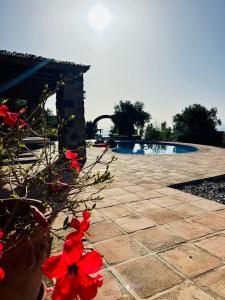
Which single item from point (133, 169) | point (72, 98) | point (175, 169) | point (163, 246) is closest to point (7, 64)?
point (72, 98)

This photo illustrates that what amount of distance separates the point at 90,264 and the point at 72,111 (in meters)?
9.00

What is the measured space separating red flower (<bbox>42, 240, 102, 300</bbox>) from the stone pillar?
8.55 meters

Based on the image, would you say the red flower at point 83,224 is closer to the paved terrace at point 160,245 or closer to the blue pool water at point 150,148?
the paved terrace at point 160,245

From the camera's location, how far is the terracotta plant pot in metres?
1.40

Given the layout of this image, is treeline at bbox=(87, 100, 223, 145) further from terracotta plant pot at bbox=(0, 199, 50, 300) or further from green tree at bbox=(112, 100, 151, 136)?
terracotta plant pot at bbox=(0, 199, 50, 300)

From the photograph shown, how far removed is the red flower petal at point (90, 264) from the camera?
2.61 feet

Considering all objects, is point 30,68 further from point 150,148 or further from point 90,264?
point 150,148

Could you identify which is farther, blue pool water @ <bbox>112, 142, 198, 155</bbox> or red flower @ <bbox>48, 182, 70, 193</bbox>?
blue pool water @ <bbox>112, 142, 198, 155</bbox>

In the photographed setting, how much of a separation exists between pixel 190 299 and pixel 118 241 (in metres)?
1.15

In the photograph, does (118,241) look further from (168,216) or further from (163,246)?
(168,216)

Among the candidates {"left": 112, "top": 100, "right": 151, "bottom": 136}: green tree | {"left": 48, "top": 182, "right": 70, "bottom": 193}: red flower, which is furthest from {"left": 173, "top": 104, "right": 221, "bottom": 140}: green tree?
{"left": 48, "top": 182, "right": 70, "bottom": 193}: red flower

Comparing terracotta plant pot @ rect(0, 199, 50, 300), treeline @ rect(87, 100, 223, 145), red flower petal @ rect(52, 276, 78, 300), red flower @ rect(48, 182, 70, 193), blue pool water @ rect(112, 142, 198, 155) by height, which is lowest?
blue pool water @ rect(112, 142, 198, 155)

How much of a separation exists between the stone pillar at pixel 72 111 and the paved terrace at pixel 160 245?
4723mm

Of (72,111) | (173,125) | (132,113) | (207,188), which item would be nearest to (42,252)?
(207,188)
